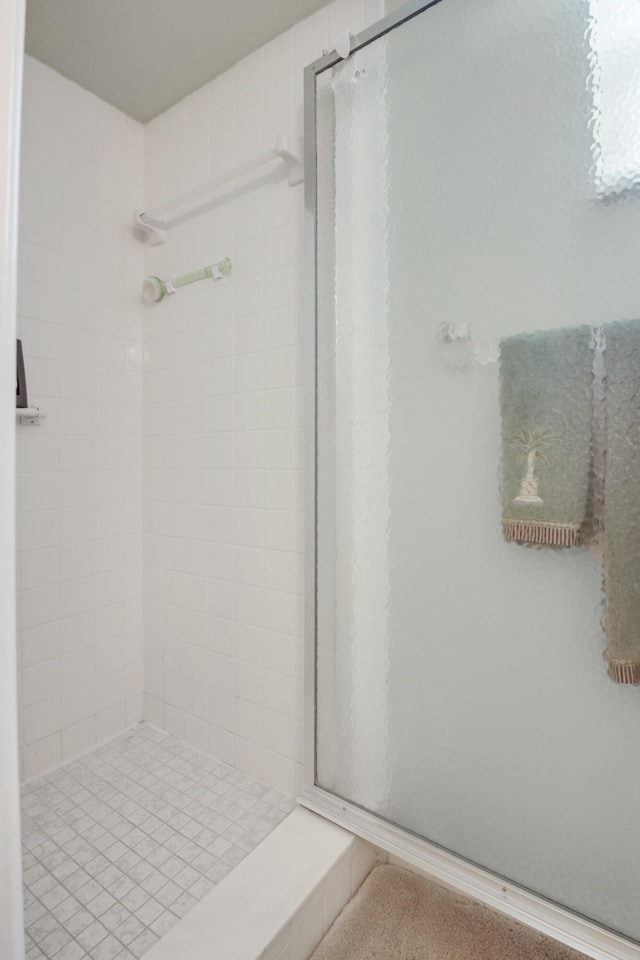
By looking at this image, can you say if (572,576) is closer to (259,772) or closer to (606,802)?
(606,802)

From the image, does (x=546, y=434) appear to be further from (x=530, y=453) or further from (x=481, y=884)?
(x=481, y=884)

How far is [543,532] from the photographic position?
0.80 m

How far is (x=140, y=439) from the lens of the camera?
1652 mm

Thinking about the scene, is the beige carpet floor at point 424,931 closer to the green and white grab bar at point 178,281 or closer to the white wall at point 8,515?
the white wall at point 8,515

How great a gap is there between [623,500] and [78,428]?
4.82ft

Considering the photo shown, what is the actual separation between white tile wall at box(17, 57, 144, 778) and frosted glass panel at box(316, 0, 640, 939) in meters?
0.82

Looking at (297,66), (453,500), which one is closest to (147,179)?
(297,66)

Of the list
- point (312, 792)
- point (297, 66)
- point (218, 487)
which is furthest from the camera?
point (218, 487)

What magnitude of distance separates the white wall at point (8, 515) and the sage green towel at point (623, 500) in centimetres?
83

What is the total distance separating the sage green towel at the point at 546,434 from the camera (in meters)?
0.78

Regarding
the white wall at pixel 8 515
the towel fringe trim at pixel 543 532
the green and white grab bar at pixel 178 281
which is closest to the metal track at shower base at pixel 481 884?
the towel fringe trim at pixel 543 532

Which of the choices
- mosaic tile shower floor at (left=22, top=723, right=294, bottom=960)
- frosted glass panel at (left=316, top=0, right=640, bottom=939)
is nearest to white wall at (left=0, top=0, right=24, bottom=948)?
mosaic tile shower floor at (left=22, top=723, right=294, bottom=960)

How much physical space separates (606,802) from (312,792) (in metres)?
0.65

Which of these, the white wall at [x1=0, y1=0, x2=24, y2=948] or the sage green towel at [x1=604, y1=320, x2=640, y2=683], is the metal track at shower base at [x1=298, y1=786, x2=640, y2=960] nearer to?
the sage green towel at [x1=604, y1=320, x2=640, y2=683]
